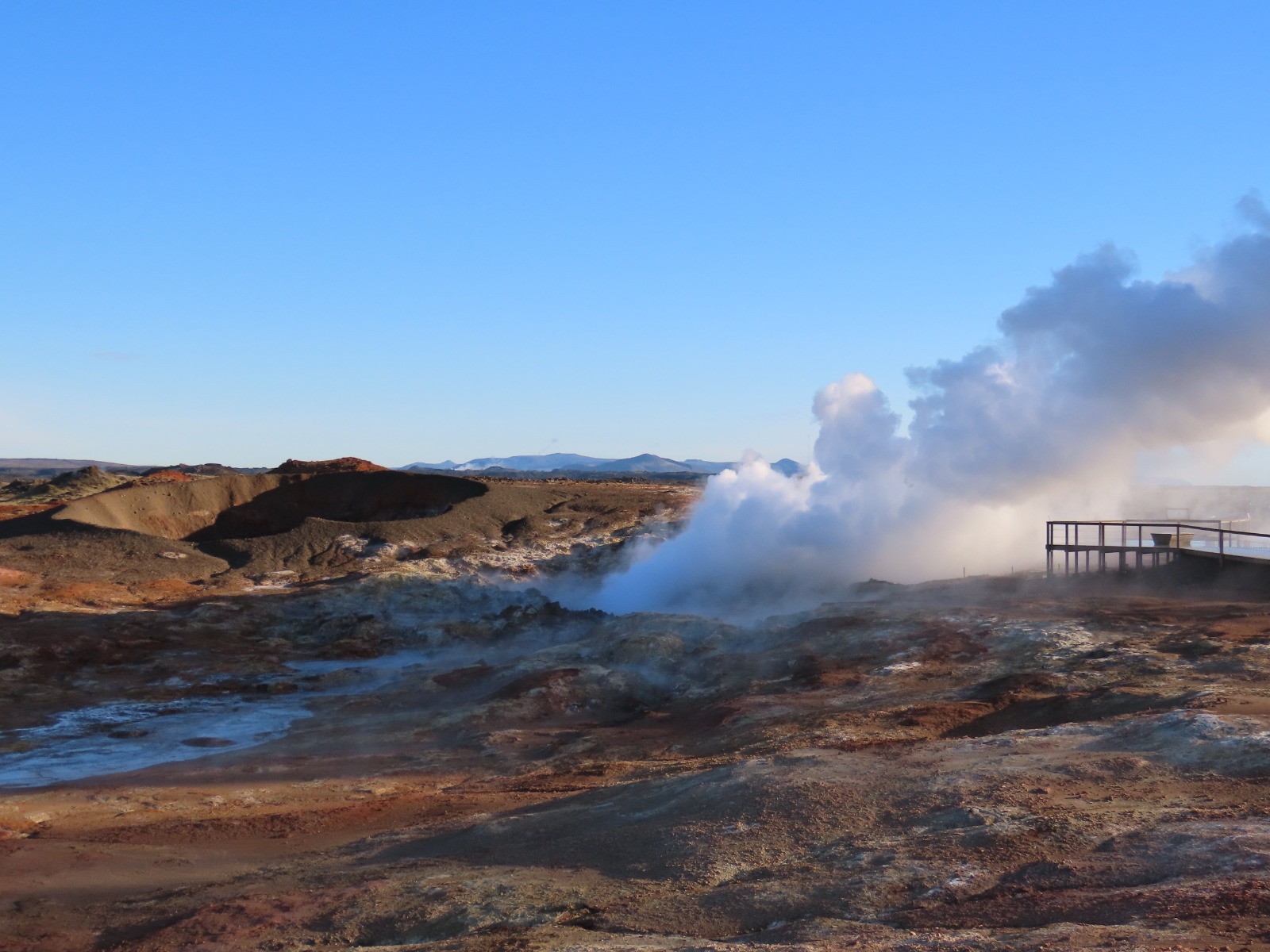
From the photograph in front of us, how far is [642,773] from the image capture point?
1315cm

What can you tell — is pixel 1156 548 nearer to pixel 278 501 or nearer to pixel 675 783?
pixel 675 783

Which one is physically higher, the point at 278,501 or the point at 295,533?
the point at 278,501

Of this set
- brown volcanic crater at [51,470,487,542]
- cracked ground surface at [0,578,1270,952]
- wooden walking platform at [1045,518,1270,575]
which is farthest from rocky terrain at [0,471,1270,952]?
brown volcanic crater at [51,470,487,542]

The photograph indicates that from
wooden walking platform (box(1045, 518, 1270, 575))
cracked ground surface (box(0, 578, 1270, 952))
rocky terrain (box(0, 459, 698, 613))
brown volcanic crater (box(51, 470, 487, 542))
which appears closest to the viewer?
cracked ground surface (box(0, 578, 1270, 952))

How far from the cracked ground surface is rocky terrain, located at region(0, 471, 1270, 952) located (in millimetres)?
48

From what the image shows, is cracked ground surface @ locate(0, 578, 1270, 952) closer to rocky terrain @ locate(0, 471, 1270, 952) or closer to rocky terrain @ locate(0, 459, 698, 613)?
rocky terrain @ locate(0, 471, 1270, 952)

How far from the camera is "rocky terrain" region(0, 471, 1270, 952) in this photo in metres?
7.26

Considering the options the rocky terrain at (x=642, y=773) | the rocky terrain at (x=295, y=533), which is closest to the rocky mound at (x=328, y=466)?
the rocky terrain at (x=295, y=533)

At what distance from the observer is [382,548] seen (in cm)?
3822

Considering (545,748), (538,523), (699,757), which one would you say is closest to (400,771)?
(545,748)

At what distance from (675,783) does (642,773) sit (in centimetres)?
226

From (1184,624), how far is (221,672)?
60.1ft

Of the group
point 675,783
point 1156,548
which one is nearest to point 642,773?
Answer: point 675,783

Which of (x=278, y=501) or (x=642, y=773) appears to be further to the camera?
(x=278, y=501)
